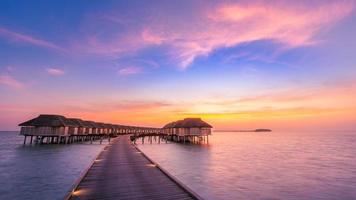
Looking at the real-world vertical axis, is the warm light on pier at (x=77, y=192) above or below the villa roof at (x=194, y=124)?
below

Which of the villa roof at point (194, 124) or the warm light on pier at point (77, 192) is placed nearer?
the warm light on pier at point (77, 192)

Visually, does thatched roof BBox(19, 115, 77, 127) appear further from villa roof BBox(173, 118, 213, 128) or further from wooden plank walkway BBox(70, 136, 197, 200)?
wooden plank walkway BBox(70, 136, 197, 200)

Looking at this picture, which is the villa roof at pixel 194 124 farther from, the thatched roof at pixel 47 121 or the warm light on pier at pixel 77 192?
the warm light on pier at pixel 77 192

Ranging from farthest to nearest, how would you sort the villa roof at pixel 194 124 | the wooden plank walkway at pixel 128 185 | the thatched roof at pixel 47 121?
the villa roof at pixel 194 124
the thatched roof at pixel 47 121
the wooden plank walkway at pixel 128 185

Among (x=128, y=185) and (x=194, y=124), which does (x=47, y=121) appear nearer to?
(x=194, y=124)

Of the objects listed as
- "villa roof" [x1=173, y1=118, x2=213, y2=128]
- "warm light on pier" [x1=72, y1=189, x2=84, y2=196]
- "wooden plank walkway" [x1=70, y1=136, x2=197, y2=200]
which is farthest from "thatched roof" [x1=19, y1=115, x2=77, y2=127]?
"warm light on pier" [x1=72, y1=189, x2=84, y2=196]

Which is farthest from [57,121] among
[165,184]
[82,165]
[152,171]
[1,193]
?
[165,184]

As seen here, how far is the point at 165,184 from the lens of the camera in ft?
36.3

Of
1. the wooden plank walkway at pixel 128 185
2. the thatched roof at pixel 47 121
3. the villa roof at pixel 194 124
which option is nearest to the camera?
the wooden plank walkway at pixel 128 185

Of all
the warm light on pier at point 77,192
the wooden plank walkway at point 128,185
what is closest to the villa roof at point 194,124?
the wooden plank walkway at point 128,185

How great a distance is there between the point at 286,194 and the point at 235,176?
5.72 meters

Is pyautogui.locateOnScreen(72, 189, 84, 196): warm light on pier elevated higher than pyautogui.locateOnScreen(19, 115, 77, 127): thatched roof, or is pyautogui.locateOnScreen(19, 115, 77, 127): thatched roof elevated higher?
pyautogui.locateOnScreen(19, 115, 77, 127): thatched roof

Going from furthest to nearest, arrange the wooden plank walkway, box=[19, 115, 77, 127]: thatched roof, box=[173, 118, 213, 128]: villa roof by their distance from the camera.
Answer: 1. box=[173, 118, 213, 128]: villa roof
2. box=[19, 115, 77, 127]: thatched roof
3. the wooden plank walkway

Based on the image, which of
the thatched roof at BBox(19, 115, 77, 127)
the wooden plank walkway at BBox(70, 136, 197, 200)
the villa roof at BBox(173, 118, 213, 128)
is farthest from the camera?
the villa roof at BBox(173, 118, 213, 128)
